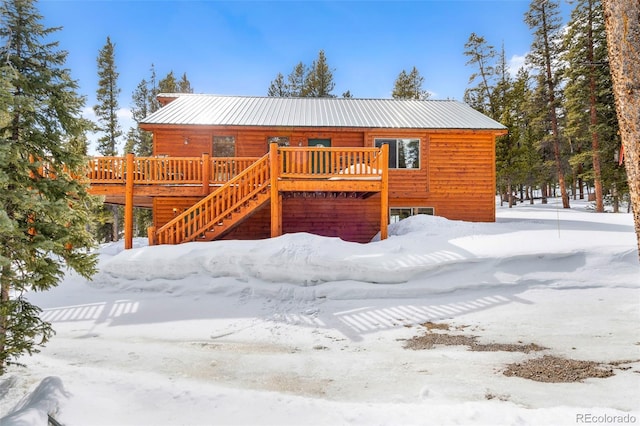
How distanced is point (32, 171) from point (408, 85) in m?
39.5

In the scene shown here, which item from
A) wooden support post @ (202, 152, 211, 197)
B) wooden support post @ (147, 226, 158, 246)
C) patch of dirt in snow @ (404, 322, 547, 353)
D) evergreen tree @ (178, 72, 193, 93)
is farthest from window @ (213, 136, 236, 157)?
evergreen tree @ (178, 72, 193, 93)

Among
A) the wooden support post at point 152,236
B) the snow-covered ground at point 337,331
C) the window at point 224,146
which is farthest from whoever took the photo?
the window at point 224,146

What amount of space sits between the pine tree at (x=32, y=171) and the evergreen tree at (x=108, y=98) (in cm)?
2758

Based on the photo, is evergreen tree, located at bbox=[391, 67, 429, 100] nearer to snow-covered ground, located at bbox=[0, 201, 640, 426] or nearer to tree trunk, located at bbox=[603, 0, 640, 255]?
snow-covered ground, located at bbox=[0, 201, 640, 426]

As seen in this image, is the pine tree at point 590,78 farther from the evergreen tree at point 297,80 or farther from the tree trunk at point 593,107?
the evergreen tree at point 297,80

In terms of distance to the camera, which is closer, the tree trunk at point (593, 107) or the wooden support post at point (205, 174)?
the wooden support post at point (205, 174)

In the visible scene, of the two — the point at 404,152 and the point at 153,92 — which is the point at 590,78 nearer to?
the point at 404,152

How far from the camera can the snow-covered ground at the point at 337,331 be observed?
333 cm

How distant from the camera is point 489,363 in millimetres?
4480

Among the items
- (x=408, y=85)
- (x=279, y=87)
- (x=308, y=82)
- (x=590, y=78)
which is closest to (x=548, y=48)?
(x=590, y=78)

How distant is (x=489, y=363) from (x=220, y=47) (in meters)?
16.7

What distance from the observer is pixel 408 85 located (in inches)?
1515

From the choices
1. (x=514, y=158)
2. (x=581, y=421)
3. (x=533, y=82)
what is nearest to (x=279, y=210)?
(x=581, y=421)

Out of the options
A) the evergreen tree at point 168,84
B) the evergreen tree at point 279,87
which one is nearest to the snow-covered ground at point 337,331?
the evergreen tree at point 168,84
